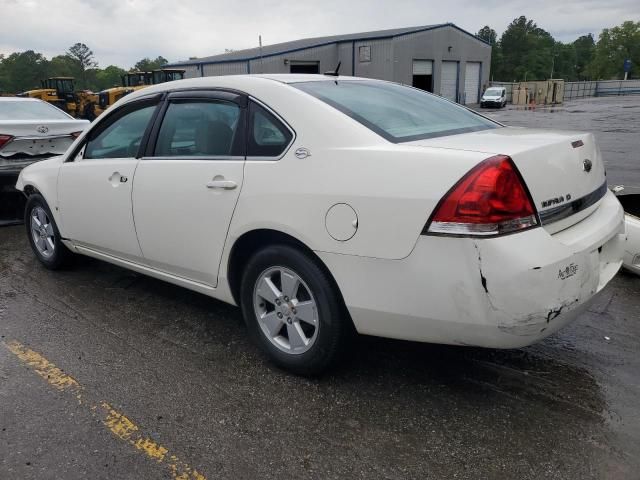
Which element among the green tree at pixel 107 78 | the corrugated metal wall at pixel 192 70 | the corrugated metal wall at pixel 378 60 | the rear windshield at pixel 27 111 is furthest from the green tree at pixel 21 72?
the rear windshield at pixel 27 111

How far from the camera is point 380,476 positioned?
2.23 m

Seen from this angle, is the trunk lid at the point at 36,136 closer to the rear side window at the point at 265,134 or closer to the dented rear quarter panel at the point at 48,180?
the dented rear quarter panel at the point at 48,180

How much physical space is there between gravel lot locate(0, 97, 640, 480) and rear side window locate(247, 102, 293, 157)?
120 centimetres

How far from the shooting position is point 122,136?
3.90 m

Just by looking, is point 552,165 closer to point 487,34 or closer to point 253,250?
point 253,250

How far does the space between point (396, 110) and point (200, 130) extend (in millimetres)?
1196

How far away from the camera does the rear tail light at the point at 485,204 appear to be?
2.20 m

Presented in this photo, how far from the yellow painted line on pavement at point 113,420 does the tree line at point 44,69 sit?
7288cm

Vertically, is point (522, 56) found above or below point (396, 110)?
above

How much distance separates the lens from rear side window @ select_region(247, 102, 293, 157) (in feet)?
9.34

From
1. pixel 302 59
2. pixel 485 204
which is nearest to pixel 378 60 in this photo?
pixel 302 59

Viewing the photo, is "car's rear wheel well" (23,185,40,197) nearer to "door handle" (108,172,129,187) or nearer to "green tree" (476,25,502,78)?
"door handle" (108,172,129,187)

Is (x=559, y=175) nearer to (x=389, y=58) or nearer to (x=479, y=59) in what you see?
(x=389, y=58)

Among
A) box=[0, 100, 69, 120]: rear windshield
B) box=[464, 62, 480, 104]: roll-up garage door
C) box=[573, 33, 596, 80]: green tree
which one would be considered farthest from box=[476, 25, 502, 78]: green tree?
box=[0, 100, 69, 120]: rear windshield
